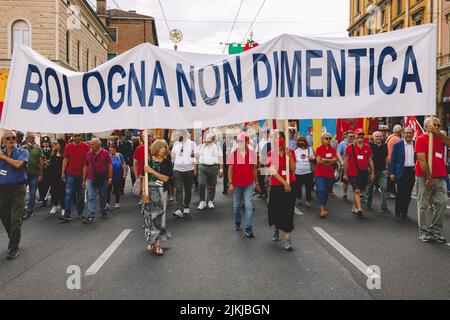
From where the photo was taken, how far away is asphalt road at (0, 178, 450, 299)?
14.5 feet

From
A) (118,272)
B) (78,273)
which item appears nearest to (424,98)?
(118,272)

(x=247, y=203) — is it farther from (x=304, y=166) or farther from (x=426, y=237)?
(x=304, y=166)

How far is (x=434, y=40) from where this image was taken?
17.4 ft

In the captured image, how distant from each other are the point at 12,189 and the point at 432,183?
629 centimetres

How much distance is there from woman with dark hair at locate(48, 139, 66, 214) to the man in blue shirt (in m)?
3.61

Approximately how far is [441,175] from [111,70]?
510cm

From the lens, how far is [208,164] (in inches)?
403

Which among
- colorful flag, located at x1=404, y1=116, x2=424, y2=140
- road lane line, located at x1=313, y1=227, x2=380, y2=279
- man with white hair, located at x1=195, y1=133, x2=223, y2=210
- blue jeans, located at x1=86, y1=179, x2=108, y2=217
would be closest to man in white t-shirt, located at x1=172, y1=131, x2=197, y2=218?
man with white hair, located at x1=195, y1=133, x2=223, y2=210

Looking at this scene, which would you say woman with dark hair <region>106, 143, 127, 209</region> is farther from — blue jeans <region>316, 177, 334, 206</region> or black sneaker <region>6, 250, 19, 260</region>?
blue jeans <region>316, 177, 334, 206</region>

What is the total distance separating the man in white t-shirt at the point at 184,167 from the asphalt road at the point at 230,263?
121 centimetres

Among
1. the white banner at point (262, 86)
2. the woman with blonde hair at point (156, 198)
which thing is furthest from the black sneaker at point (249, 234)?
the white banner at point (262, 86)

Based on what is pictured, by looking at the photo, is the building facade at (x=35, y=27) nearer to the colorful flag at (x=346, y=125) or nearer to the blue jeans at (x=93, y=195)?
the colorful flag at (x=346, y=125)

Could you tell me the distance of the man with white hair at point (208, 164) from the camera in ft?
33.4

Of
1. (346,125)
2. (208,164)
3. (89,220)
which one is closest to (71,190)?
(89,220)
